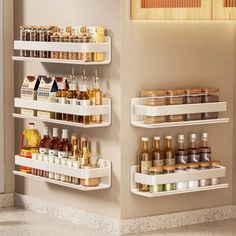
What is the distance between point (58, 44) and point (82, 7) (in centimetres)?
35

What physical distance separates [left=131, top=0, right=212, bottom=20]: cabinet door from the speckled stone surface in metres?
1.93

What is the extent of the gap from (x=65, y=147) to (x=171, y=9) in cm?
118

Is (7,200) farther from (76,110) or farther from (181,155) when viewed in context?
(181,155)

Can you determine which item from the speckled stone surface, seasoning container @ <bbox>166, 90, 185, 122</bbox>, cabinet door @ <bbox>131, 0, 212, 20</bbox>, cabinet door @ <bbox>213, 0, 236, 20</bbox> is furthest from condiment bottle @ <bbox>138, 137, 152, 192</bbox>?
the speckled stone surface

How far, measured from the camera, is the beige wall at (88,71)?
578cm

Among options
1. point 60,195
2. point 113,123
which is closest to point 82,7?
point 113,123

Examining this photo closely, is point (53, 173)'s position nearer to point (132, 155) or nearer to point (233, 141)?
point (132, 155)

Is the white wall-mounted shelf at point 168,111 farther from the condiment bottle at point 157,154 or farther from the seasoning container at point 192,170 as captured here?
the seasoning container at point 192,170

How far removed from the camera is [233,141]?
6.32 metres

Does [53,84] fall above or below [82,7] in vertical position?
below

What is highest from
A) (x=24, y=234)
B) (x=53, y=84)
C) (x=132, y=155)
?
(x=53, y=84)

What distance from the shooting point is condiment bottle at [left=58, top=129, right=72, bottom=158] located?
604cm

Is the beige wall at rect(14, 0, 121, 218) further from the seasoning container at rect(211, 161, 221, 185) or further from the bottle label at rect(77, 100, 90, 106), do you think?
the seasoning container at rect(211, 161, 221, 185)

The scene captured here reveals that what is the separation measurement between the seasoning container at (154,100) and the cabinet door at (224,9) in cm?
61
